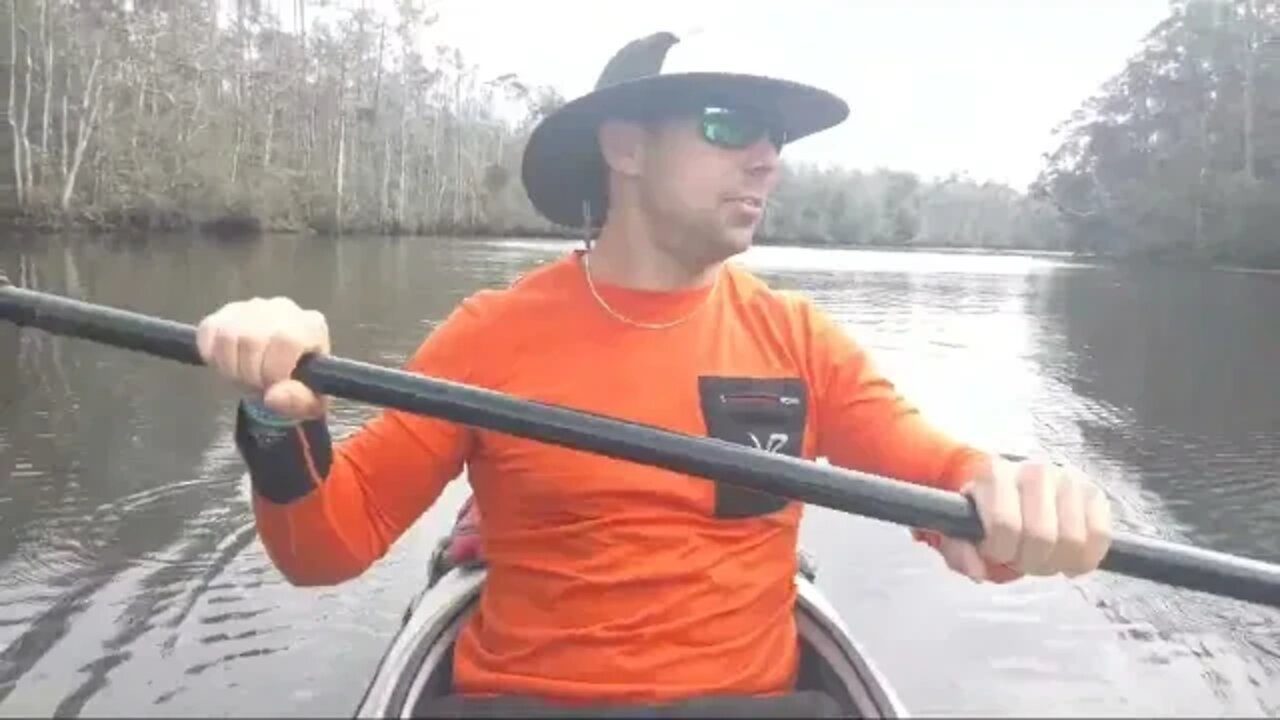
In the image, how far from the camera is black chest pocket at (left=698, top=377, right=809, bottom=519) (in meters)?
2.14

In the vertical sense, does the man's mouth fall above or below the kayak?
above

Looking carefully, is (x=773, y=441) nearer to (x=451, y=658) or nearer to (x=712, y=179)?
(x=712, y=179)

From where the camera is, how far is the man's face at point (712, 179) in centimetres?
226

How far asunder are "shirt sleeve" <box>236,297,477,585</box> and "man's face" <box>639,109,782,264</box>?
41 centimetres

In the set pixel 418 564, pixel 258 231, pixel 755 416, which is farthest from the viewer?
pixel 258 231

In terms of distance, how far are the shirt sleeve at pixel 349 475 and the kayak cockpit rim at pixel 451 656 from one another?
172 mm

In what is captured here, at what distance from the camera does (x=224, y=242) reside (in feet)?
112

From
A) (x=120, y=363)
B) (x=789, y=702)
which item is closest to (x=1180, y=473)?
(x=789, y=702)

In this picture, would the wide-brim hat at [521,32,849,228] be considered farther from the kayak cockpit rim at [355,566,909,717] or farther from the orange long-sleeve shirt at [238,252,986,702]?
the kayak cockpit rim at [355,566,909,717]

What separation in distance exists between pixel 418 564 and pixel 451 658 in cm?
269

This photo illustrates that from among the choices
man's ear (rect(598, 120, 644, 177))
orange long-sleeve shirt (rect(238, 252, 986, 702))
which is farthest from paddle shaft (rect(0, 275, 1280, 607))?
man's ear (rect(598, 120, 644, 177))

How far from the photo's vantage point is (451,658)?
2.24 metres

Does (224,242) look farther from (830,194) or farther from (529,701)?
(830,194)

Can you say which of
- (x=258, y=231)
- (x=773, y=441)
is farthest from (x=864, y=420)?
(x=258, y=231)
